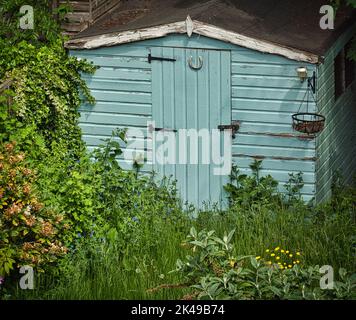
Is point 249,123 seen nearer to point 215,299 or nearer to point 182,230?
point 182,230

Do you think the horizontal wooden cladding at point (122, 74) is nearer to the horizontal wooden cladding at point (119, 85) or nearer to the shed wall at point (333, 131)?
the horizontal wooden cladding at point (119, 85)

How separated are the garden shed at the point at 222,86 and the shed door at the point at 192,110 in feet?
0.04

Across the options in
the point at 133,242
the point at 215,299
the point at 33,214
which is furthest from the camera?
the point at 133,242

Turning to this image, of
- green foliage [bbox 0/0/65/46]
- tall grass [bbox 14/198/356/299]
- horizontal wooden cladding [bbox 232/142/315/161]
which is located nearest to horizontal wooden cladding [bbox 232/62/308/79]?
horizontal wooden cladding [bbox 232/142/315/161]

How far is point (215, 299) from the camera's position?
12156 millimetres

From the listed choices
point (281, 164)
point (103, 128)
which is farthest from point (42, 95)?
point (281, 164)

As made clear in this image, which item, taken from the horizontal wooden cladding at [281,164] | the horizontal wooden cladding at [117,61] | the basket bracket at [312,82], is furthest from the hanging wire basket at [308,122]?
the horizontal wooden cladding at [117,61]

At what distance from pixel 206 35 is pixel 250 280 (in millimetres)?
4758

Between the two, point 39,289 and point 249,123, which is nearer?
point 39,289

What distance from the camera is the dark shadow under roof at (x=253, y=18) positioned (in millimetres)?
16438

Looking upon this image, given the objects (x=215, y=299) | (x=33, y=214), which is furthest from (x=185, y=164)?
(x=215, y=299)

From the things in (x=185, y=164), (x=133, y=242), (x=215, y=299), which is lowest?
(x=215, y=299)

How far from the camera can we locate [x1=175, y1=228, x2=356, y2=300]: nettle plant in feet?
39.9

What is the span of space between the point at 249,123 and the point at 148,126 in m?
1.38
